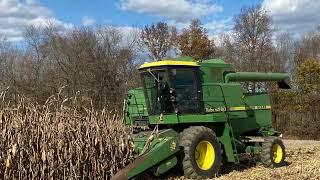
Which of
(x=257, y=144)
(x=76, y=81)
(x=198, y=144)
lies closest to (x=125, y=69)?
(x=76, y=81)

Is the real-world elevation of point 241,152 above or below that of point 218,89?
below

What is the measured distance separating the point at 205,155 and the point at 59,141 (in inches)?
137

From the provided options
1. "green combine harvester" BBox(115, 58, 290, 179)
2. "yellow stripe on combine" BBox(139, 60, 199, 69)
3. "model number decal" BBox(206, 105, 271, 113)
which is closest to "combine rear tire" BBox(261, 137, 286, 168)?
"green combine harvester" BBox(115, 58, 290, 179)

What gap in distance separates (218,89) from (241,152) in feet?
5.77

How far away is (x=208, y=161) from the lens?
1030 cm

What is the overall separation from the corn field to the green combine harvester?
0.40m

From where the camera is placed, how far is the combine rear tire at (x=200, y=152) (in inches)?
384

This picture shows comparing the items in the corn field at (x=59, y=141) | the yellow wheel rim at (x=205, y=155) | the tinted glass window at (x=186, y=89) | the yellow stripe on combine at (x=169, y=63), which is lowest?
the yellow wheel rim at (x=205, y=155)

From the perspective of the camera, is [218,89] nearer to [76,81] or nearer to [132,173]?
[132,173]

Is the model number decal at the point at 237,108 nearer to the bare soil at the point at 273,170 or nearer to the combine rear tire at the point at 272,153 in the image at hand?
the combine rear tire at the point at 272,153

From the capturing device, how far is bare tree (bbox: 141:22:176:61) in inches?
1570

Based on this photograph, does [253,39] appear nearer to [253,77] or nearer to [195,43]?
[195,43]

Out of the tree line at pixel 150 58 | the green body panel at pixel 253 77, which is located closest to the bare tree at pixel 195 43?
the tree line at pixel 150 58

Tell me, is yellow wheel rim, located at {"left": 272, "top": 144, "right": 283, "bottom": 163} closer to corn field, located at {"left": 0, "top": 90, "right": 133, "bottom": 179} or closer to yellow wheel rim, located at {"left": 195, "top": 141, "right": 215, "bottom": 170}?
yellow wheel rim, located at {"left": 195, "top": 141, "right": 215, "bottom": 170}
